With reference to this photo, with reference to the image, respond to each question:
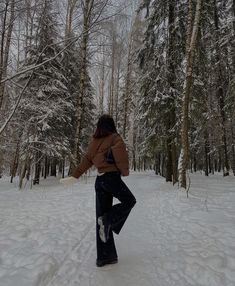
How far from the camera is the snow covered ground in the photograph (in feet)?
11.6

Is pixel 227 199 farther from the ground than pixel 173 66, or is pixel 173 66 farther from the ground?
pixel 173 66

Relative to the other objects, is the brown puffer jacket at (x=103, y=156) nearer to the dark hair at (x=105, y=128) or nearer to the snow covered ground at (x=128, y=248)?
the dark hair at (x=105, y=128)

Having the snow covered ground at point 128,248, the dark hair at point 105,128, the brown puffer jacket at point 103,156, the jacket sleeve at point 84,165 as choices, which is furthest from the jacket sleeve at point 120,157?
the snow covered ground at point 128,248

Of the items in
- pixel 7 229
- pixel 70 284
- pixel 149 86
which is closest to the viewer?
pixel 70 284

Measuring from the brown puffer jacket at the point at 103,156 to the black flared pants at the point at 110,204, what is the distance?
0.11 meters

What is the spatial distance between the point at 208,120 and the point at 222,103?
1821 mm

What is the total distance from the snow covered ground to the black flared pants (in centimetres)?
26

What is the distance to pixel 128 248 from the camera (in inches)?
187

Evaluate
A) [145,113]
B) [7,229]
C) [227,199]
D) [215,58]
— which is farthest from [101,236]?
[215,58]

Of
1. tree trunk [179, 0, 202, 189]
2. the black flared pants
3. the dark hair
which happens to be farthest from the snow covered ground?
tree trunk [179, 0, 202, 189]

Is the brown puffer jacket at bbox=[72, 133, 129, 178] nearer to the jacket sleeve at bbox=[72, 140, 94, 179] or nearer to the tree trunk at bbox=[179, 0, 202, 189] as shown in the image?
the jacket sleeve at bbox=[72, 140, 94, 179]

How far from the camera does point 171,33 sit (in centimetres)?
1415

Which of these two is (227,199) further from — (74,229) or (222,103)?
(222,103)

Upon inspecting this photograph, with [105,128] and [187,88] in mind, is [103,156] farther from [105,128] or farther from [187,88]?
[187,88]
